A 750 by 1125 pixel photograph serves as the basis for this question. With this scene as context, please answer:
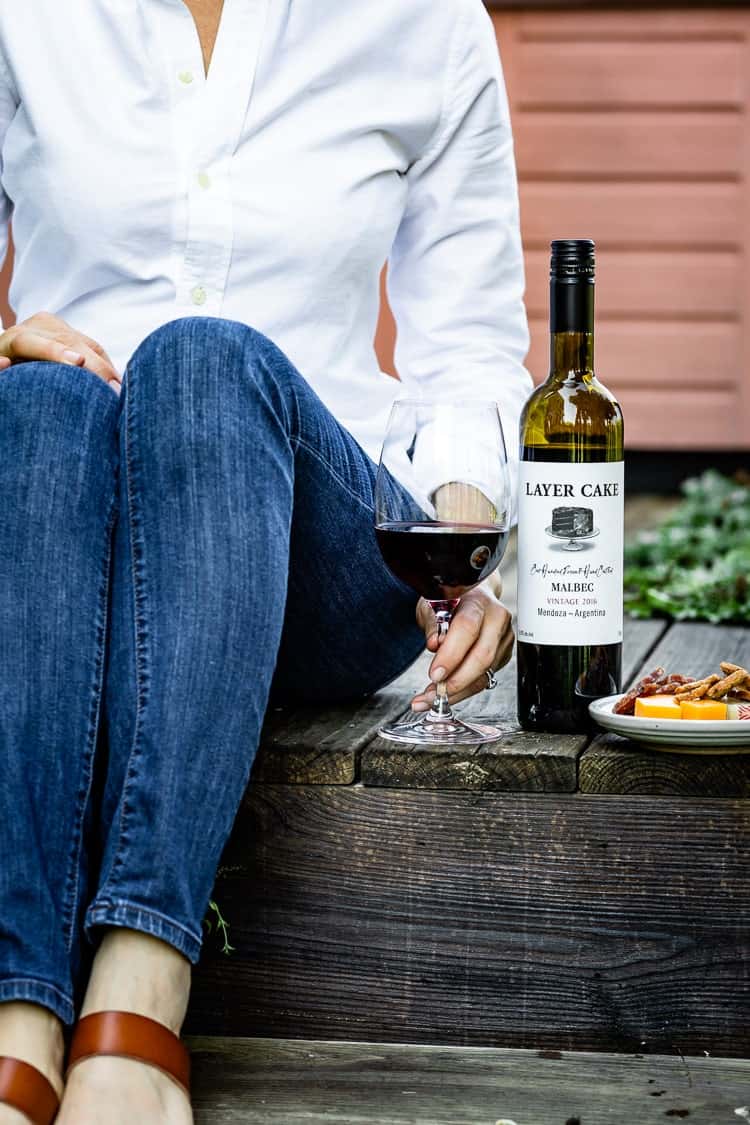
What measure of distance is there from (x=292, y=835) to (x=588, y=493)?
44 cm

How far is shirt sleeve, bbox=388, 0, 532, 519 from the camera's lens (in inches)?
68.6

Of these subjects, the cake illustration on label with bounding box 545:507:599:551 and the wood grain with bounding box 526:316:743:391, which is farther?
the wood grain with bounding box 526:316:743:391

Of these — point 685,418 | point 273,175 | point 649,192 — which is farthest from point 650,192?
point 273,175

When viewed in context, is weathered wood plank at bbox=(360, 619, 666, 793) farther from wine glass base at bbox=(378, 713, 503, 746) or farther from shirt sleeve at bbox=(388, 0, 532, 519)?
shirt sleeve at bbox=(388, 0, 532, 519)

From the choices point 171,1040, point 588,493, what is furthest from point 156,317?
point 171,1040

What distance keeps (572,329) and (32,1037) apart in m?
0.77

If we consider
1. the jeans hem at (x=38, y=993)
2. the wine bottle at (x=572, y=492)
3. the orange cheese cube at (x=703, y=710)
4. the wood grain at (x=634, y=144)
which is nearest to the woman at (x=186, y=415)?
the jeans hem at (x=38, y=993)

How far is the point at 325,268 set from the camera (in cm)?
169

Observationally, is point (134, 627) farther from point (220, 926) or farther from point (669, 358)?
point (669, 358)

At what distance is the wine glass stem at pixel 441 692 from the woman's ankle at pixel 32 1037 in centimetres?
49

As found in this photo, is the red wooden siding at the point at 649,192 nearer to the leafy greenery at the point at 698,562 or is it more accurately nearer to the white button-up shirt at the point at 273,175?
the leafy greenery at the point at 698,562

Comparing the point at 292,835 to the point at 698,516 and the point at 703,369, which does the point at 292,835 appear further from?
the point at 703,369

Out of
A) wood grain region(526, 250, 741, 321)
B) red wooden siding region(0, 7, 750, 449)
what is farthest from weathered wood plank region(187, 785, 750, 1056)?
wood grain region(526, 250, 741, 321)

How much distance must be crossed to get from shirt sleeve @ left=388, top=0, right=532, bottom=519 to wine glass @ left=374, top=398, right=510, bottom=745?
1.08 feet
